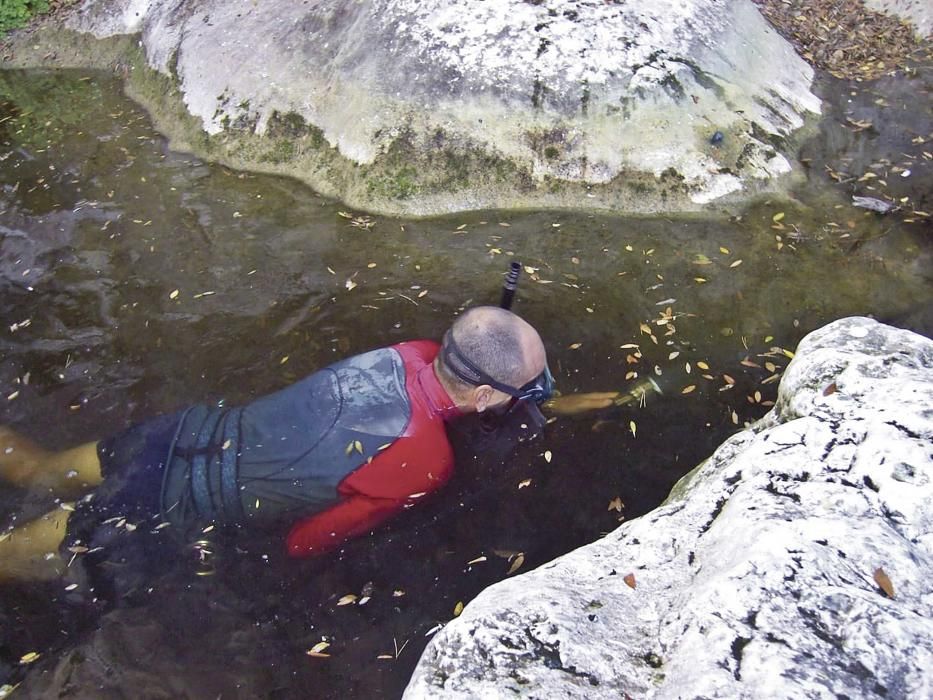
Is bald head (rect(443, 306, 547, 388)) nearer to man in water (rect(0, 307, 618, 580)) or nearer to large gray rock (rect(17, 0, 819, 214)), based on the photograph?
man in water (rect(0, 307, 618, 580))

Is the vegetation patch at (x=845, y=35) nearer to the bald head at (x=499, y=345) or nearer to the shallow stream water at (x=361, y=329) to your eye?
the shallow stream water at (x=361, y=329)

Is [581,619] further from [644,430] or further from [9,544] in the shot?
[9,544]

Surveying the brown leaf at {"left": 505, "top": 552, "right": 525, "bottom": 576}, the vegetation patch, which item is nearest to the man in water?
the brown leaf at {"left": 505, "top": 552, "right": 525, "bottom": 576}

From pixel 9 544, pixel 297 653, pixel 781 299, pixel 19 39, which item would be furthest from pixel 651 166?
pixel 19 39

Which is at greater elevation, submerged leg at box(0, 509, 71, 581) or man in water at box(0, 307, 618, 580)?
man in water at box(0, 307, 618, 580)

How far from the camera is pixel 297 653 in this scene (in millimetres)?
3859

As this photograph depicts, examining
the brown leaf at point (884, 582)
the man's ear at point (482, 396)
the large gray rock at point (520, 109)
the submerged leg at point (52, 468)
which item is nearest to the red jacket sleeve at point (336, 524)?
the man's ear at point (482, 396)

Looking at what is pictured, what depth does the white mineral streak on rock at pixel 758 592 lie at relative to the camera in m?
2.10

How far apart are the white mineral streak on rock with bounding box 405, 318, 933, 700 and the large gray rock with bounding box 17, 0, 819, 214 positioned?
13.1 ft

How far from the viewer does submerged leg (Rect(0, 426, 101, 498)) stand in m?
4.33

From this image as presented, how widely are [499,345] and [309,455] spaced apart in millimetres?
1162

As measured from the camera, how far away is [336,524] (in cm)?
386

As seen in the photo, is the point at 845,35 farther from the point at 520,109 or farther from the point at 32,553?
the point at 32,553

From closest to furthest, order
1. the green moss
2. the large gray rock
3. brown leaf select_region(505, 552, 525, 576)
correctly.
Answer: brown leaf select_region(505, 552, 525, 576), the large gray rock, the green moss
